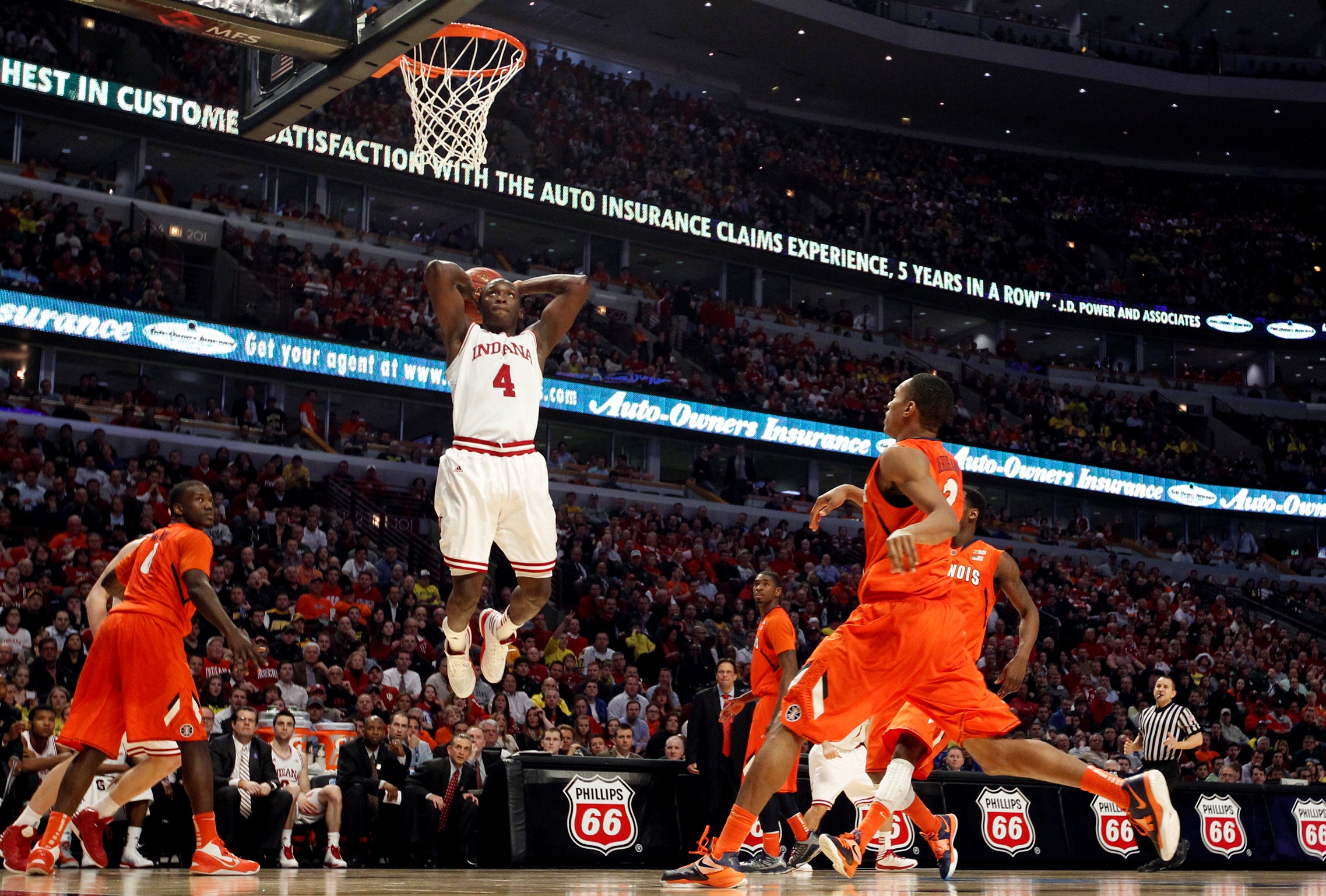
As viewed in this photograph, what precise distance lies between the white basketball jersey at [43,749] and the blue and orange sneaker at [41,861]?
2.36 meters

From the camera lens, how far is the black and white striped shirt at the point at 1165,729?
10.9 meters

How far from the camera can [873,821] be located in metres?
7.09

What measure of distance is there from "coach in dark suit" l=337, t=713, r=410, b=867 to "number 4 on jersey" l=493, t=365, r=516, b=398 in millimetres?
4327

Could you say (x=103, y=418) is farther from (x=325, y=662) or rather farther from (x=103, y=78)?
(x=325, y=662)

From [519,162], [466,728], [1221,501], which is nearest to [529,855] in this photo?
[466,728]

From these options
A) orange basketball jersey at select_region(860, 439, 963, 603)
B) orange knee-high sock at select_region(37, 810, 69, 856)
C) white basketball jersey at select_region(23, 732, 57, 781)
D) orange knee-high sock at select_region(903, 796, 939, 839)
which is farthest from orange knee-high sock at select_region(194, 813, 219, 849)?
orange knee-high sock at select_region(903, 796, 939, 839)

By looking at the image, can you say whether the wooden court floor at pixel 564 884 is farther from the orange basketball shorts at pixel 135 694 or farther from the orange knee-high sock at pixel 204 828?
the orange basketball shorts at pixel 135 694

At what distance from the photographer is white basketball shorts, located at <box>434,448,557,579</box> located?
7.51 metres

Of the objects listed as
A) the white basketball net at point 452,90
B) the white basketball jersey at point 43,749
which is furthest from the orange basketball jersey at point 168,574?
the white basketball net at point 452,90

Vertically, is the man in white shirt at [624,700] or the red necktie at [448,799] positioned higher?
the man in white shirt at [624,700]

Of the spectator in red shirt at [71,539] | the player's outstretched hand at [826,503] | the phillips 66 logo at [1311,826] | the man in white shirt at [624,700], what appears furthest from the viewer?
the spectator in red shirt at [71,539]

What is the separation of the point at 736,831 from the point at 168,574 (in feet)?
12.9

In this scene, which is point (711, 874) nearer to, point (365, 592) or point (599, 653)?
point (599, 653)

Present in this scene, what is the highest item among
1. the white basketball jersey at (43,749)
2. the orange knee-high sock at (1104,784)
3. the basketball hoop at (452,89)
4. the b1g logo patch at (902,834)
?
the basketball hoop at (452,89)
